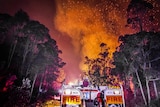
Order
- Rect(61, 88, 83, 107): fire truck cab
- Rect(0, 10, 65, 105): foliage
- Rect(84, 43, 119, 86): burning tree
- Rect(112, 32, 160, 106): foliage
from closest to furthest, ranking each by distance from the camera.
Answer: Rect(61, 88, 83, 107): fire truck cab, Rect(112, 32, 160, 106): foliage, Rect(0, 10, 65, 105): foliage, Rect(84, 43, 119, 86): burning tree

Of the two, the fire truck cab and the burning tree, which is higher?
the burning tree

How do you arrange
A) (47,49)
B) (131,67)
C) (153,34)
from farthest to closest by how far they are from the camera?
(47,49) < (131,67) < (153,34)

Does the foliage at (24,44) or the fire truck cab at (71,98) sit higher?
the foliage at (24,44)

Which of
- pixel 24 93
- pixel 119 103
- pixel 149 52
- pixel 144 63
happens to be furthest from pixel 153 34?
pixel 24 93

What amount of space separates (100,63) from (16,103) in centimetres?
3042

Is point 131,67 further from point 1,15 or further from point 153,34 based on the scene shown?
point 1,15

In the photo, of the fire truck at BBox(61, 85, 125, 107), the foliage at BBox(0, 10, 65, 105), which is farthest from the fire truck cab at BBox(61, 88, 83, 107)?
the foliage at BBox(0, 10, 65, 105)

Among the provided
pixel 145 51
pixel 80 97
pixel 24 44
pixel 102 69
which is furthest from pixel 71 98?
pixel 102 69

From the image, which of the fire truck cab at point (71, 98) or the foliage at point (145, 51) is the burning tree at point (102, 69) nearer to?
the foliage at point (145, 51)

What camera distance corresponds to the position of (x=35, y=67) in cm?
2625

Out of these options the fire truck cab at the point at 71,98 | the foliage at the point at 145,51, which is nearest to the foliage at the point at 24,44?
the foliage at the point at 145,51

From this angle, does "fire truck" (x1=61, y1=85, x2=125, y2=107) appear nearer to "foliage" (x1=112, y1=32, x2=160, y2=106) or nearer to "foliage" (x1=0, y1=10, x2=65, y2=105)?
"foliage" (x1=112, y1=32, x2=160, y2=106)

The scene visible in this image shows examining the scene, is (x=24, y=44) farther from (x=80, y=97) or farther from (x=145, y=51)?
(x=80, y=97)

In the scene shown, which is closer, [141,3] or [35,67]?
[141,3]
